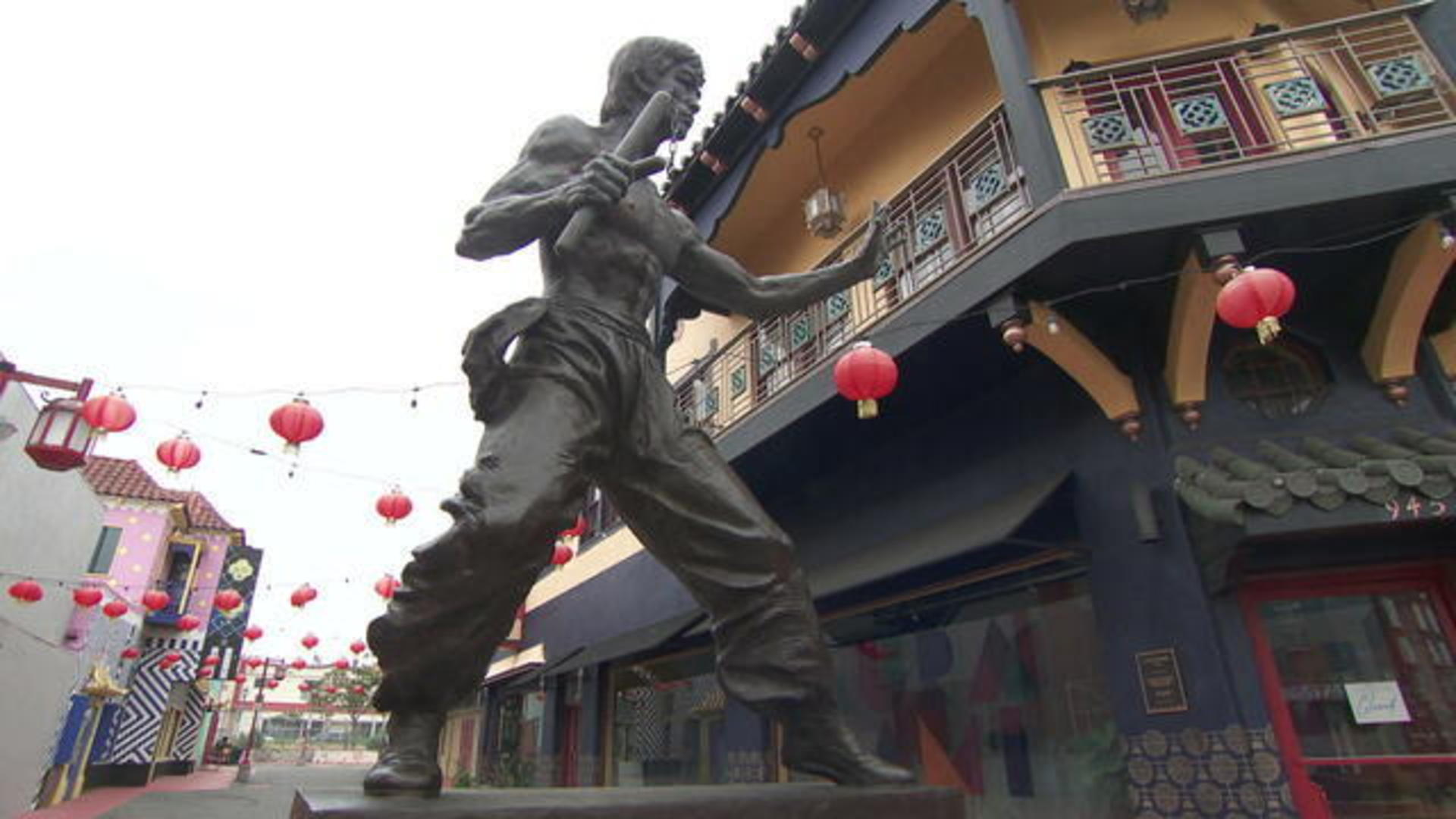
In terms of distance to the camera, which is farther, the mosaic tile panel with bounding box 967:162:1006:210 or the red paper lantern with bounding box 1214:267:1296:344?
the mosaic tile panel with bounding box 967:162:1006:210

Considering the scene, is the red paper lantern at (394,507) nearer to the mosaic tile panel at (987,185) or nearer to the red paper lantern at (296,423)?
the red paper lantern at (296,423)

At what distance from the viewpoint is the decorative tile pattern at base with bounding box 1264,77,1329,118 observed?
5430mm

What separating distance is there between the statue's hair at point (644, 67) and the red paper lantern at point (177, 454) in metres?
8.07

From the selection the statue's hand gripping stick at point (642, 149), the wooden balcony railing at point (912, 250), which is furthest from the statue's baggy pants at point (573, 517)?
the wooden balcony railing at point (912, 250)

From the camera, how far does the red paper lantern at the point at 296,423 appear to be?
A: 23.7 feet

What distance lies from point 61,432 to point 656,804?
8215 millimetres

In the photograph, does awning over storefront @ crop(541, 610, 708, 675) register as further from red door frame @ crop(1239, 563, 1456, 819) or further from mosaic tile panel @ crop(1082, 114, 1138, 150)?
mosaic tile panel @ crop(1082, 114, 1138, 150)

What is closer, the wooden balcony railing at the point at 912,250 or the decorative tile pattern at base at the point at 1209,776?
the decorative tile pattern at base at the point at 1209,776

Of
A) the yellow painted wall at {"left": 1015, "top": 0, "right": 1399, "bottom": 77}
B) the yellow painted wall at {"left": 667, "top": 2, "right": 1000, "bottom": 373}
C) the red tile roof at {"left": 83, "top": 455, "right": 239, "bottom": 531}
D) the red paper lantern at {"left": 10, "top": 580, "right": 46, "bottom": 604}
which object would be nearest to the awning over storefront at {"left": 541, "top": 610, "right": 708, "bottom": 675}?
the yellow painted wall at {"left": 667, "top": 2, "right": 1000, "bottom": 373}

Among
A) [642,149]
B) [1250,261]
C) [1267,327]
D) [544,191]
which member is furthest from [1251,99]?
[544,191]

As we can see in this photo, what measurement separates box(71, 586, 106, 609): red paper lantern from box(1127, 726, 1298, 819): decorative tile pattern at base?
15.0m

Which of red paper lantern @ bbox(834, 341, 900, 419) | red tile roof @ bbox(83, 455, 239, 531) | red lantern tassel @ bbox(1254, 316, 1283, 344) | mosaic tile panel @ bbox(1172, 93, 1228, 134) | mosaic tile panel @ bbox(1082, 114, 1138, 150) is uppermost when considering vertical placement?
red tile roof @ bbox(83, 455, 239, 531)

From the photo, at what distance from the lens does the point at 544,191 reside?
2383 mm

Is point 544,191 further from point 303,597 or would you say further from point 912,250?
point 303,597
